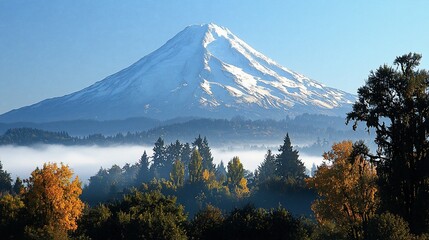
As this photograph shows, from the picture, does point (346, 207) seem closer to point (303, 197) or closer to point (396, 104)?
point (396, 104)

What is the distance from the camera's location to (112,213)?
71.0 meters

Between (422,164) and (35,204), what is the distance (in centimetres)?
4020

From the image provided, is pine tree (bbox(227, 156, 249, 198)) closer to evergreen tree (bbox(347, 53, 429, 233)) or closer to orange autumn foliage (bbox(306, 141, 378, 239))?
orange autumn foliage (bbox(306, 141, 378, 239))

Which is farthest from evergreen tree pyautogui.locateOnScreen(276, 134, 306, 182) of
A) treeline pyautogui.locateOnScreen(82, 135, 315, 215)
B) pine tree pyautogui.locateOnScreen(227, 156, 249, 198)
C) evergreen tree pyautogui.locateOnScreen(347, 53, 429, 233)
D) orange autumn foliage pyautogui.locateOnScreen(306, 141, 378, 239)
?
evergreen tree pyautogui.locateOnScreen(347, 53, 429, 233)

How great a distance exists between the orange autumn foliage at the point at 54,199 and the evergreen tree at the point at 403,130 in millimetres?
33790

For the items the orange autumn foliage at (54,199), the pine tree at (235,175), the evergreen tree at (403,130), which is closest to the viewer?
the evergreen tree at (403,130)

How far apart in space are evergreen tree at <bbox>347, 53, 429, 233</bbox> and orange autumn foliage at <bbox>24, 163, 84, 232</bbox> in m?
33.8

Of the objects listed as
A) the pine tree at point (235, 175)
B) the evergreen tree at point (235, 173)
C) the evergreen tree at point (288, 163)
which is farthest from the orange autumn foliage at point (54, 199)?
the evergreen tree at point (235, 173)

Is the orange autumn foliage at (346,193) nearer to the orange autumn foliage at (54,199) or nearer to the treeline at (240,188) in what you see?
the orange autumn foliage at (54,199)

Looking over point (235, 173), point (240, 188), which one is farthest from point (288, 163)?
point (235, 173)

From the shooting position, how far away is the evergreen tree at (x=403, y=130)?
3822 centimetres

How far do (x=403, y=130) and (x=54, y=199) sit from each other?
37.5 metres

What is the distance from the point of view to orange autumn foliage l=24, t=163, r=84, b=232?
202ft

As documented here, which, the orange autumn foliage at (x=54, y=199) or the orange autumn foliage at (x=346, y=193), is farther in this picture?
the orange autumn foliage at (x=54, y=199)
